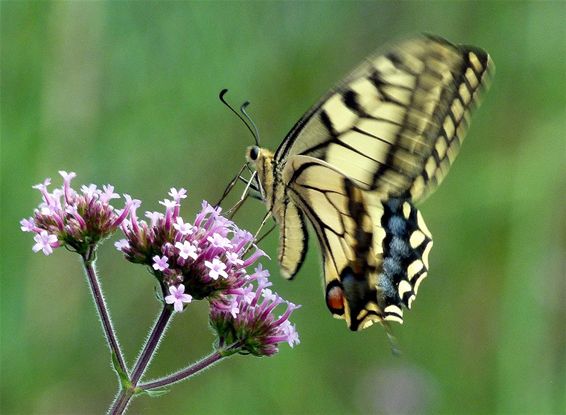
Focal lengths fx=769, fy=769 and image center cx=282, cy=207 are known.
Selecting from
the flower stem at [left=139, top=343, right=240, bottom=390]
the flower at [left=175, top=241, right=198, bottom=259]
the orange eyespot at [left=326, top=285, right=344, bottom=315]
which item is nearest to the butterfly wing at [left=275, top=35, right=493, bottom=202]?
the orange eyespot at [left=326, top=285, right=344, bottom=315]

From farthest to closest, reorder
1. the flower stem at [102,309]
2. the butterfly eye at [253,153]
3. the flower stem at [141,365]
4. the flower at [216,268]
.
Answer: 1. the butterfly eye at [253,153]
2. the flower at [216,268]
3. the flower stem at [102,309]
4. the flower stem at [141,365]

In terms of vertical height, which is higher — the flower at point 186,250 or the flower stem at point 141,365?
the flower at point 186,250

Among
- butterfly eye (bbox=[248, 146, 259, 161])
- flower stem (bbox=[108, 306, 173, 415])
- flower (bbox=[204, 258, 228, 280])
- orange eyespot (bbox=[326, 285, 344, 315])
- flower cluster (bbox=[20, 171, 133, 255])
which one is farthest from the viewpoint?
butterfly eye (bbox=[248, 146, 259, 161])

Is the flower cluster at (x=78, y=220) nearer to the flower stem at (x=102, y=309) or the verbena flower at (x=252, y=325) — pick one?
the flower stem at (x=102, y=309)

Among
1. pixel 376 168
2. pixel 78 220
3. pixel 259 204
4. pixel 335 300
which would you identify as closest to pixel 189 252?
pixel 78 220

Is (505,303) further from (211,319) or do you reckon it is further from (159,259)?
(159,259)

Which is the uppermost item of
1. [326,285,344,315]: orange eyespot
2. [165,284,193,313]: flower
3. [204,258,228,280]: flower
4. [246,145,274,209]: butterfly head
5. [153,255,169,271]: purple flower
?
[246,145,274,209]: butterfly head

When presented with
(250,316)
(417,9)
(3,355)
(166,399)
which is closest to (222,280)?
(250,316)

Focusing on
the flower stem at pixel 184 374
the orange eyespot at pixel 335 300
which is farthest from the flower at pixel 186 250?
the orange eyespot at pixel 335 300

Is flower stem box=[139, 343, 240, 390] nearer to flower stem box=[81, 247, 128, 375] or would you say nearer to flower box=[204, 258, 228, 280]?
flower stem box=[81, 247, 128, 375]
